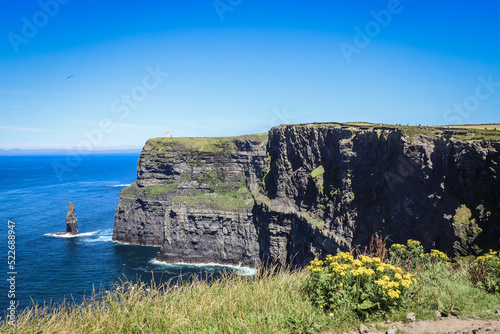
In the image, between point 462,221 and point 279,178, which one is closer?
point 462,221

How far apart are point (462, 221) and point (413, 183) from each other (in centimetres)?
698

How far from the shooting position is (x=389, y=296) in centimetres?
822

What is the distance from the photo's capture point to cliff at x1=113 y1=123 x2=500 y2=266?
2825 cm

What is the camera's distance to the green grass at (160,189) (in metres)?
89.2

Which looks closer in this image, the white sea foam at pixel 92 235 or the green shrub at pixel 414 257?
the green shrub at pixel 414 257

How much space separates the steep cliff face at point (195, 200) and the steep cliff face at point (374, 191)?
9.30 meters

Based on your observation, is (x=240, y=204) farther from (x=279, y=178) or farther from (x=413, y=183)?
(x=413, y=183)

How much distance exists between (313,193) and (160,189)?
51.4 m

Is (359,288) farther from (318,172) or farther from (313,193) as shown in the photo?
(318,172)

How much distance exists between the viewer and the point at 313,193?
54.6 meters

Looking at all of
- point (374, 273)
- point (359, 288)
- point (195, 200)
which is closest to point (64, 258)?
point (195, 200)

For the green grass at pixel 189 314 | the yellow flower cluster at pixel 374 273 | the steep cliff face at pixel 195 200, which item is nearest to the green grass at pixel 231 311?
the green grass at pixel 189 314

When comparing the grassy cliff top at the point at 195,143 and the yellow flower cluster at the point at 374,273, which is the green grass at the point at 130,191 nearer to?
the grassy cliff top at the point at 195,143

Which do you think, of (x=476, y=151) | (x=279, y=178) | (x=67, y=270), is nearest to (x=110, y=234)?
(x=67, y=270)
